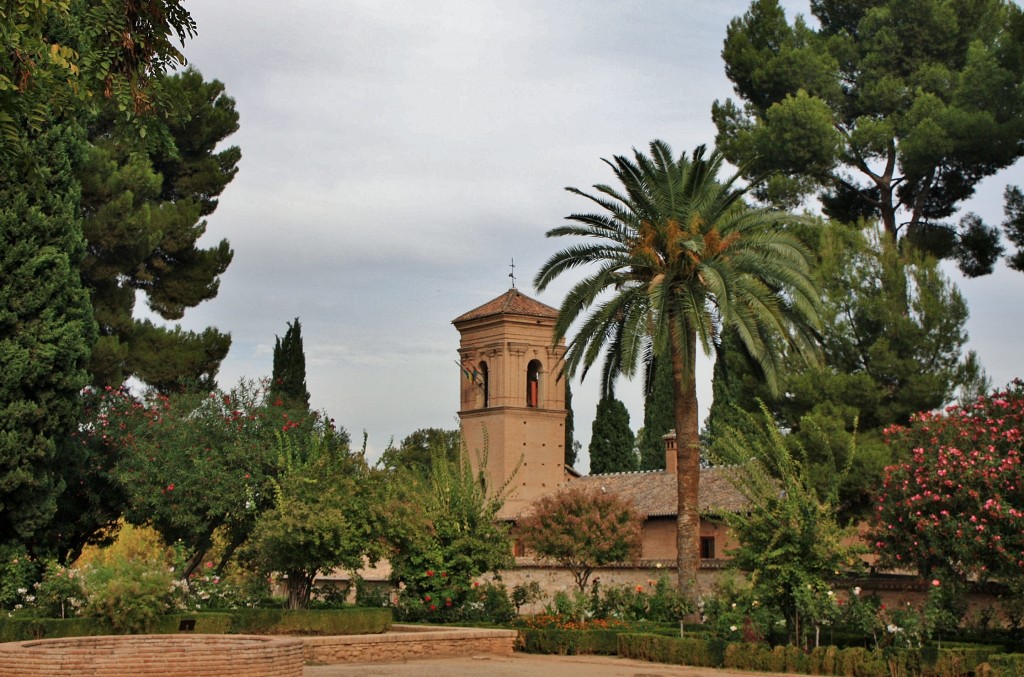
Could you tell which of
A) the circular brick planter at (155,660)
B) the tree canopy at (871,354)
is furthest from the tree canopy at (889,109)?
the circular brick planter at (155,660)

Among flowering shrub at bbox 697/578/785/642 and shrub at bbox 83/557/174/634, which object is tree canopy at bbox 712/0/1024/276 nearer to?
flowering shrub at bbox 697/578/785/642

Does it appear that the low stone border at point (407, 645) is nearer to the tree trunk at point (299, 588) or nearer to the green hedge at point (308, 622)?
the green hedge at point (308, 622)

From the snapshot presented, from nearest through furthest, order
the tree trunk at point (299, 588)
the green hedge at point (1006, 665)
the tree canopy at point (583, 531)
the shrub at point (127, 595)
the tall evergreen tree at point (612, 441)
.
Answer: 1. the green hedge at point (1006, 665)
2. the shrub at point (127, 595)
3. the tree trunk at point (299, 588)
4. the tree canopy at point (583, 531)
5. the tall evergreen tree at point (612, 441)

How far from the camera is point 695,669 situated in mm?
19969

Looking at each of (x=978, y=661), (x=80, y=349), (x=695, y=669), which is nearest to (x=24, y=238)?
(x=80, y=349)

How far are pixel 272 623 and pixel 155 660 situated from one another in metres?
6.90

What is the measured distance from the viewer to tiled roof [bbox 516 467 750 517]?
37.1 meters

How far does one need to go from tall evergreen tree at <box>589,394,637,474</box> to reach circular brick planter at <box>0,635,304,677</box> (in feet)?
120

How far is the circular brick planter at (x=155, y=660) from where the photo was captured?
15594 millimetres

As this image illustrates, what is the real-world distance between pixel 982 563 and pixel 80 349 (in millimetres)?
17331

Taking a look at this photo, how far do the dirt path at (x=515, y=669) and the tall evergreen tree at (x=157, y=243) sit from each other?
1454cm

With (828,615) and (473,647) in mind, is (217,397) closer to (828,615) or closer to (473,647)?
(473,647)

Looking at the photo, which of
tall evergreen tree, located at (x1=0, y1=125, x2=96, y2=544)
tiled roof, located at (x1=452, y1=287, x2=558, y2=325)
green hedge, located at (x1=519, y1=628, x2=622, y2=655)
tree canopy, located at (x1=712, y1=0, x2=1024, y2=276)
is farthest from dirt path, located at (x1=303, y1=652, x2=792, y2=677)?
tiled roof, located at (x1=452, y1=287, x2=558, y2=325)

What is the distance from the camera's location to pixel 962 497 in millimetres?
21531
